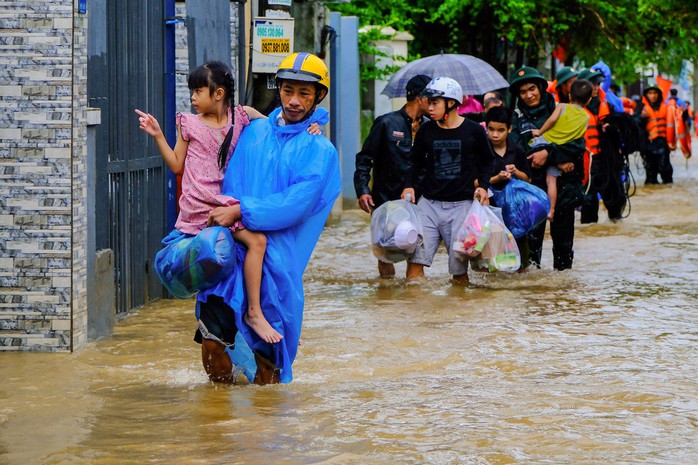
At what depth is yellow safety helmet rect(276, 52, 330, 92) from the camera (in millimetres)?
6613

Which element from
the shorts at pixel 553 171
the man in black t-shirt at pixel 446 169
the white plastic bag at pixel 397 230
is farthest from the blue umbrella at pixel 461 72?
the white plastic bag at pixel 397 230

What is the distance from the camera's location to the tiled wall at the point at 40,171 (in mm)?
7953

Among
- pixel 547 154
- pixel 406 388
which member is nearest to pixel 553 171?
pixel 547 154

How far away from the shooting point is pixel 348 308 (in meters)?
10.3

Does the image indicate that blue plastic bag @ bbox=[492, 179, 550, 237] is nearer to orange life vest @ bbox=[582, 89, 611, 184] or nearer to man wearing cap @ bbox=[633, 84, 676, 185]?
orange life vest @ bbox=[582, 89, 611, 184]

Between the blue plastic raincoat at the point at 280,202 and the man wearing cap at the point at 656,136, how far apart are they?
18932 millimetres

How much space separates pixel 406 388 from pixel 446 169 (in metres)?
4.20

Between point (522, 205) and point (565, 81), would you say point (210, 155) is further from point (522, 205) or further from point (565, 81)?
point (565, 81)

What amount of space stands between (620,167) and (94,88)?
937 cm

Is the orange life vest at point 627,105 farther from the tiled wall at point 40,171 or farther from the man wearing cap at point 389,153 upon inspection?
the tiled wall at point 40,171

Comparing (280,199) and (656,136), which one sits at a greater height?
(656,136)

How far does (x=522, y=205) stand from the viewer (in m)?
11.5

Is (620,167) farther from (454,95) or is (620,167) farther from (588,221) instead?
(454,95)

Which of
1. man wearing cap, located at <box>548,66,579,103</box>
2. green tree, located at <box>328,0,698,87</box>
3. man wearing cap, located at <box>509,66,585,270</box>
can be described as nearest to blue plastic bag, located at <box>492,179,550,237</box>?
man wearing cap, located at <box>509,66,585,270</box>
